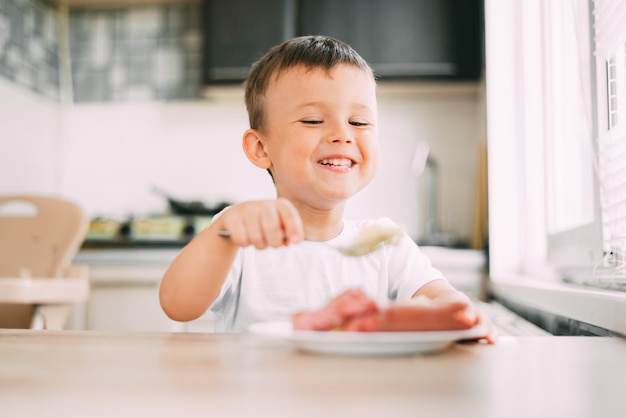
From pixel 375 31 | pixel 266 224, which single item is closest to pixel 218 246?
pixel 266 224

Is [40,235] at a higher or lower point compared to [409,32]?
lower

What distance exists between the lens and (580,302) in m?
1.14

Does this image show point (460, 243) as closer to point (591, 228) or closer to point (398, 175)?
point (398, 175)

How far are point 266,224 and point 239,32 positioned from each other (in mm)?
2329

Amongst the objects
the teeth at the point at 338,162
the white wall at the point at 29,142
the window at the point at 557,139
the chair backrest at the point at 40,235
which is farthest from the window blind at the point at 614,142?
the white wall at the point at 29,142

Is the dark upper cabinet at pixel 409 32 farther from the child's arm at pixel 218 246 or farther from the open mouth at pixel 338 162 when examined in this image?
the child's arm at pixel 218 246

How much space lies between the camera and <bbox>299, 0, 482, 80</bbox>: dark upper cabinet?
9.18 ft

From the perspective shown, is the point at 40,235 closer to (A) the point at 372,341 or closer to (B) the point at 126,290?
(B) the point at 126,290

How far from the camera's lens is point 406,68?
2816 millimetres

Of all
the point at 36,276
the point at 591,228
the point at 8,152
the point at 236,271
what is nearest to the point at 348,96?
the point at 236,271

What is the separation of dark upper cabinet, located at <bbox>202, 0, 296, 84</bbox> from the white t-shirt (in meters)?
1.87

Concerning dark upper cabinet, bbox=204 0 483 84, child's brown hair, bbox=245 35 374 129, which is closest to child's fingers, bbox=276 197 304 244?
child's brown hair, bbox=245 35 374 129

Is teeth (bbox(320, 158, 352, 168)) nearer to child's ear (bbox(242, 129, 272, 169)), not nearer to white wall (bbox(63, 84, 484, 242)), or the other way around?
child's ear (bbox(242, 129, 272, 169))

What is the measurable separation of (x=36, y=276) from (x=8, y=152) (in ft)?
3.30
